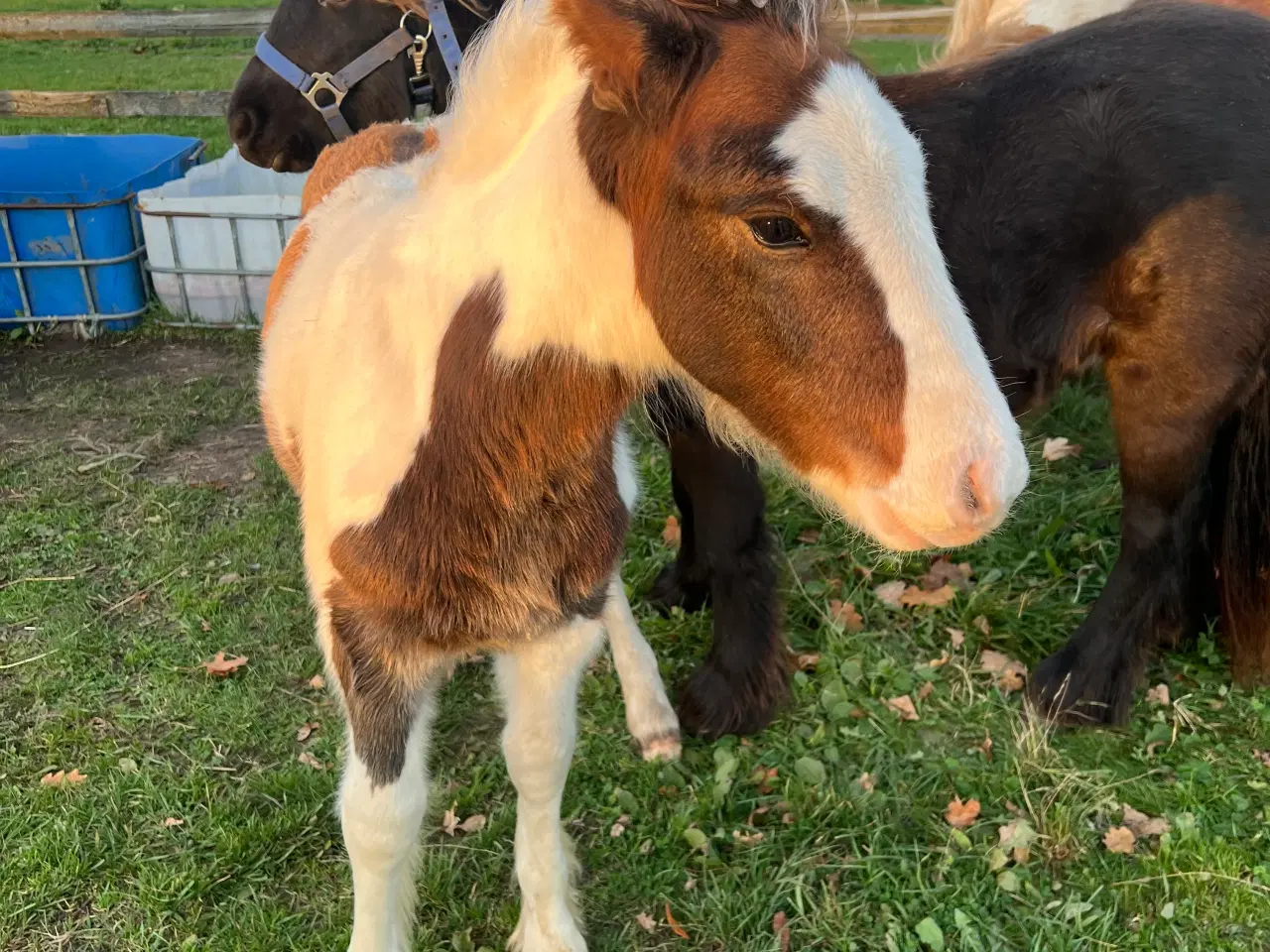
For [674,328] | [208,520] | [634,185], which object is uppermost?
[634,185]

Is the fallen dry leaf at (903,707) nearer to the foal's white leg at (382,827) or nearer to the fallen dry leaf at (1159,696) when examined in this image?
the fallen dry leaf at (1159,696)

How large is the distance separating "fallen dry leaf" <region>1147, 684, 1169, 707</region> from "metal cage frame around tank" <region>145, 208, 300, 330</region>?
Answer: 14.9ft

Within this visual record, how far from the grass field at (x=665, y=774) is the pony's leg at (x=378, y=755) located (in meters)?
0.48

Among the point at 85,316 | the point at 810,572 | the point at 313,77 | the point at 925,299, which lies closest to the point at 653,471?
the point at 810,572

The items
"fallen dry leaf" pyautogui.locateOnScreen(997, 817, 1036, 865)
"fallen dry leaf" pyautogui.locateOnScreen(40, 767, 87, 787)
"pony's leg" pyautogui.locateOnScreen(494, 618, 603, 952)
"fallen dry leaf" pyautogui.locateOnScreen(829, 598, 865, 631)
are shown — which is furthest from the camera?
"fallen dry leaf" pyautogui.locateOnScreen(829, 598, 865, 631)

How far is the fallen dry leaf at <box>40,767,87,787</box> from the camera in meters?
2.65

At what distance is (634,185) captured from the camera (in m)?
1.42

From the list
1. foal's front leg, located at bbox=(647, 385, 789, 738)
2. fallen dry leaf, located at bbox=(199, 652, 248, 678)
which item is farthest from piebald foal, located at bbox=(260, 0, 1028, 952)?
fallen dry leaf, located at bbox=(199, 652, 248, 678)

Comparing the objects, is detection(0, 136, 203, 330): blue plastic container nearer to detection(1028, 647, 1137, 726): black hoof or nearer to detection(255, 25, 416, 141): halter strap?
detection(255, 25, 416, 141): halter strap

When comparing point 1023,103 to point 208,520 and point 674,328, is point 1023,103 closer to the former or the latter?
point 674,328

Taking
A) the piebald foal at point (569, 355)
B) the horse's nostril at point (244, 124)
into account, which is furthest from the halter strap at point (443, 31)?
the piebald foal at point (569, 355)

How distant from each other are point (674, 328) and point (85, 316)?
5.20m

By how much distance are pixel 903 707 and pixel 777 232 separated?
1.99m

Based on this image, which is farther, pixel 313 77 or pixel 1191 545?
pixel 313 77
